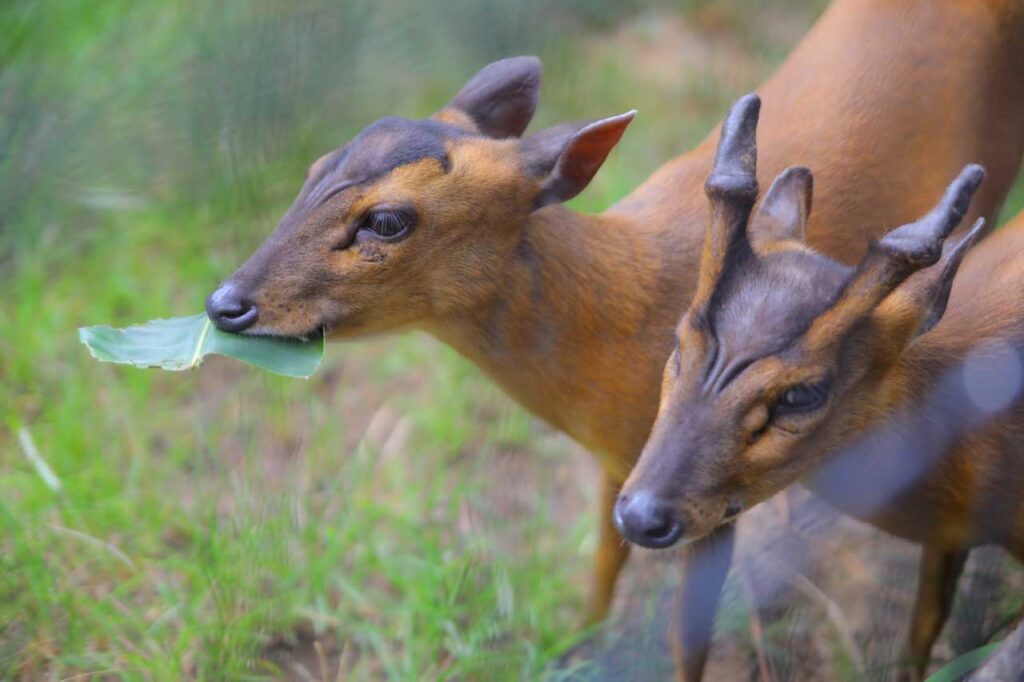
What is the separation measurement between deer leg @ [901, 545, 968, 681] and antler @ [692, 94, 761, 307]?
133cm

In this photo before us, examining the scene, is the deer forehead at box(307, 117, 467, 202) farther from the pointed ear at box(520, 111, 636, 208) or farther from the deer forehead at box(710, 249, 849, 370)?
the deer forehead at box(710, 249, 849, 370)

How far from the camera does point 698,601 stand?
4.59m

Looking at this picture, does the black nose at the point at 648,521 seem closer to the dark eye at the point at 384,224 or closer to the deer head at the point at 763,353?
the deer head at the point at 763,353

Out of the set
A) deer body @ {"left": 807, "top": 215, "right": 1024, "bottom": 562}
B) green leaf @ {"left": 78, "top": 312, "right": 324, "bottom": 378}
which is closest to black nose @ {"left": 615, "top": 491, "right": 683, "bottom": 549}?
deer body @ {"left": 807, "top": 215, "right": 1024, "bottom": 562}

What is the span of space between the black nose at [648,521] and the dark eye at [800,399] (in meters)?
0.40

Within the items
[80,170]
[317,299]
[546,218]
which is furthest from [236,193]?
[80,170]

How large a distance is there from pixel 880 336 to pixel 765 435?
40 cm

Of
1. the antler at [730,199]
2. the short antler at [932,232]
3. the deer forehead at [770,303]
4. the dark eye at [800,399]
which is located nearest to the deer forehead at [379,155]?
the antler at [730,199]

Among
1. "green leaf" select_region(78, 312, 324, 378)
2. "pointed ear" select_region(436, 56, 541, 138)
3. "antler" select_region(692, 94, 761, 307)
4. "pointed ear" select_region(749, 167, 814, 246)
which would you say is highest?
"antler" select_region(692, 94, 761, 307)

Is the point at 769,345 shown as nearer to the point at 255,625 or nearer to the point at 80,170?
the point at 255,625

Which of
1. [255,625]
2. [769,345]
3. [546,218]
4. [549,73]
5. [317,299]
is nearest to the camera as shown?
[769,345]

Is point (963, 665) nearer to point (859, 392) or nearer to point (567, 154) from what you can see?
point (859, 392)

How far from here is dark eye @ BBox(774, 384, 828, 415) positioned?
355 cm

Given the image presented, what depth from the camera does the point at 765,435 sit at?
3.57 metres
